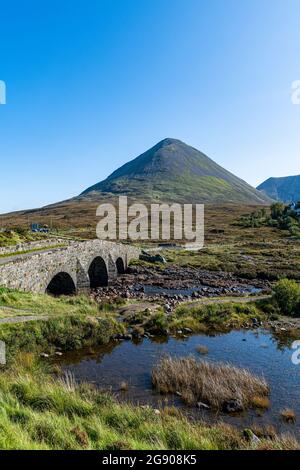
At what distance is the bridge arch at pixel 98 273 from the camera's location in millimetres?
45844

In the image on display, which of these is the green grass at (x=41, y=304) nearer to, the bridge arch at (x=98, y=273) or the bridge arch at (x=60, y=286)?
the bridge arch at (x=60, y=286)

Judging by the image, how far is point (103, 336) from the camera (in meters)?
21.8

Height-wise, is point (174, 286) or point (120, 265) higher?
point (120, 265)

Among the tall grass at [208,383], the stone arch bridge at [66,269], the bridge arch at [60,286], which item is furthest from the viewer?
the bridge arch at [60,286]

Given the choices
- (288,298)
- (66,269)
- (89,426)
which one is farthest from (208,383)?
(66,269)

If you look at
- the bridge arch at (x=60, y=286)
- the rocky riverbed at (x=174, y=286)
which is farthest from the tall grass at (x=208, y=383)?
the bridge arch at (x=60, y=286)

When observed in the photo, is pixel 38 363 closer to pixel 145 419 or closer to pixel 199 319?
pixel 145 419

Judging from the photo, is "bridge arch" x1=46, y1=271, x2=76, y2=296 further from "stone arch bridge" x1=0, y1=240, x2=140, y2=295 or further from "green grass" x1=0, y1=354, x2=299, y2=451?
"green grass" x1=0, y1=354, x2=299, y2=451

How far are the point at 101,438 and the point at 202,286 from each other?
3682 cm

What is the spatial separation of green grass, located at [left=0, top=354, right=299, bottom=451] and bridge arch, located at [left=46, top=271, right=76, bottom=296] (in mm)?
20730

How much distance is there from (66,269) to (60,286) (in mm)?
3100

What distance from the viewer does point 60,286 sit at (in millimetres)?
34781

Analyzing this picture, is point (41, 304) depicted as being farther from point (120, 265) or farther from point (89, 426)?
point (120, 265)

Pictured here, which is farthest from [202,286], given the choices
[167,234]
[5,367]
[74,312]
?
Result: [167,234]
